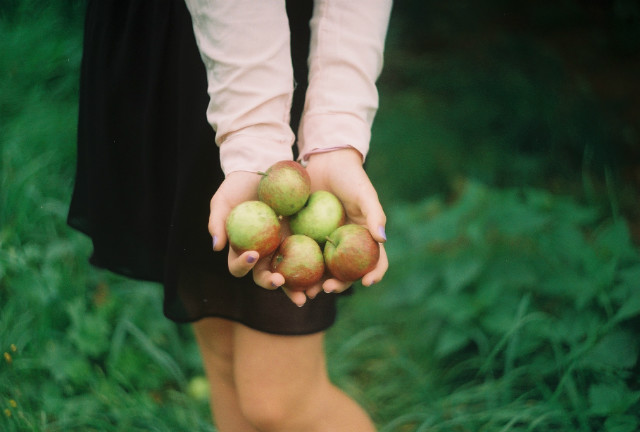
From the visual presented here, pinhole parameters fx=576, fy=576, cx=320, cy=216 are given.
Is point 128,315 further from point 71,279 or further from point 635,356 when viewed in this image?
point 635,356

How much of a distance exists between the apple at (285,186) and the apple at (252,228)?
29 mm

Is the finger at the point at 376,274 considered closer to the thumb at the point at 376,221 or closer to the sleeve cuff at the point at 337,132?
the thumb at the point at 376,221

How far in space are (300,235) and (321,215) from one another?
69 millimetres

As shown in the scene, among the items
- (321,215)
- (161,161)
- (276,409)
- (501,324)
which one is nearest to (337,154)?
(321,215)

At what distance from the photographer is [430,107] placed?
12.7 feet

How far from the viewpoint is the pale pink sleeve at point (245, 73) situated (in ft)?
3.92

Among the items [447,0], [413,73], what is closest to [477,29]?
[447,0]

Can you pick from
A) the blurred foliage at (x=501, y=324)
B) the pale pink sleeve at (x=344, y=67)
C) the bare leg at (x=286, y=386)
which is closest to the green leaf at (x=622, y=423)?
the blurred foliage at (x=501, y=324)

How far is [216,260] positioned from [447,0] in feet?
9.28

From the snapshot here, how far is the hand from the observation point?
48.0 inches

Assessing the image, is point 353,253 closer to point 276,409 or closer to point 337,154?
point 337,154

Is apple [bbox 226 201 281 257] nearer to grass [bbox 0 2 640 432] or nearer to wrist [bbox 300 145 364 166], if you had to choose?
wrist [bbox 300 145 364 166]

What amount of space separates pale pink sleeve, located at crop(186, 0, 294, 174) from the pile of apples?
0.08 meters

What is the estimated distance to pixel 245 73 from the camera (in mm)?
1218
